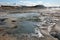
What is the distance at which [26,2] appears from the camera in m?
12.4

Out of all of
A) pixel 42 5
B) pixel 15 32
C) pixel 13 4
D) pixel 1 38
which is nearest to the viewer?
pixel 1 38

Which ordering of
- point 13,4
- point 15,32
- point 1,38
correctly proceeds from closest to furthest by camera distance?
point 1,38
point 15,32
point 13,4

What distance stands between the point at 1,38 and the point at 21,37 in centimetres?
55

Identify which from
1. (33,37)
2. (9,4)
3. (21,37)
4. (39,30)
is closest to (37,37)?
(33,37)

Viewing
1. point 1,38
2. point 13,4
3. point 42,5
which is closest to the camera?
point 1,38

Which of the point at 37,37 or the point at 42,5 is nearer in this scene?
the point at 37,37

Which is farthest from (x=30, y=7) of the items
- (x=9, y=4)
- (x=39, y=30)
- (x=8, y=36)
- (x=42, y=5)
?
(x=8, y=36)

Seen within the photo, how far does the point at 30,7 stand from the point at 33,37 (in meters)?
7.09

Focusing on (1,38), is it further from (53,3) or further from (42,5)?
(53,3)

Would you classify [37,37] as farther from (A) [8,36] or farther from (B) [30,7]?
(B) [30,7]

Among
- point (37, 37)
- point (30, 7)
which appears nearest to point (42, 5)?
point (30, 7)

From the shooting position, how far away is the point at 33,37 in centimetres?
453

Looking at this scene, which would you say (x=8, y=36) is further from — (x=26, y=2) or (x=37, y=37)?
(x=26, y=2)

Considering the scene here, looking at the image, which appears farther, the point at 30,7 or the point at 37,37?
the point at 30,7
